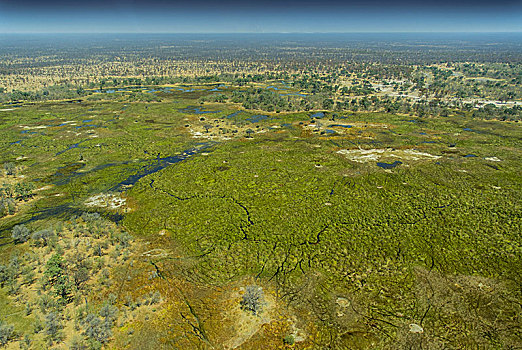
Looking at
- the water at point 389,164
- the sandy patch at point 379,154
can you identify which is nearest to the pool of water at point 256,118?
the sandy patch at point 379,154

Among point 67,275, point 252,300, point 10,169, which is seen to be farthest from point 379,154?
point 10,169

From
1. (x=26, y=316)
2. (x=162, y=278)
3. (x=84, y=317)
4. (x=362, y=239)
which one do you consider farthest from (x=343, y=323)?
(x=26, y=316)

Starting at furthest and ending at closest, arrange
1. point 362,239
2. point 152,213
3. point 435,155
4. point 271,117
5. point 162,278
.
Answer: point 271,117, point 435,155, point 152,213, point 362,239, point 162,278

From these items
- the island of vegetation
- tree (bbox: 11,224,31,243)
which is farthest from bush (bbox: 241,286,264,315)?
tree (bbox: 11,224,31,243)

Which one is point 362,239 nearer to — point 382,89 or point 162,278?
point 162,278

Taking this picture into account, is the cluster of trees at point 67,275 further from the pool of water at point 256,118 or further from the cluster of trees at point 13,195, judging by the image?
the pool of water at point 256,118

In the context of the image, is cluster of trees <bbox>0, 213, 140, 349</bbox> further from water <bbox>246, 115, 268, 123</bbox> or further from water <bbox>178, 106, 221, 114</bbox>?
water <bbox>178, 106, 221, 114</bbox>

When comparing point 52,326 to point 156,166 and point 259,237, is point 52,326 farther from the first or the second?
point 156,166
